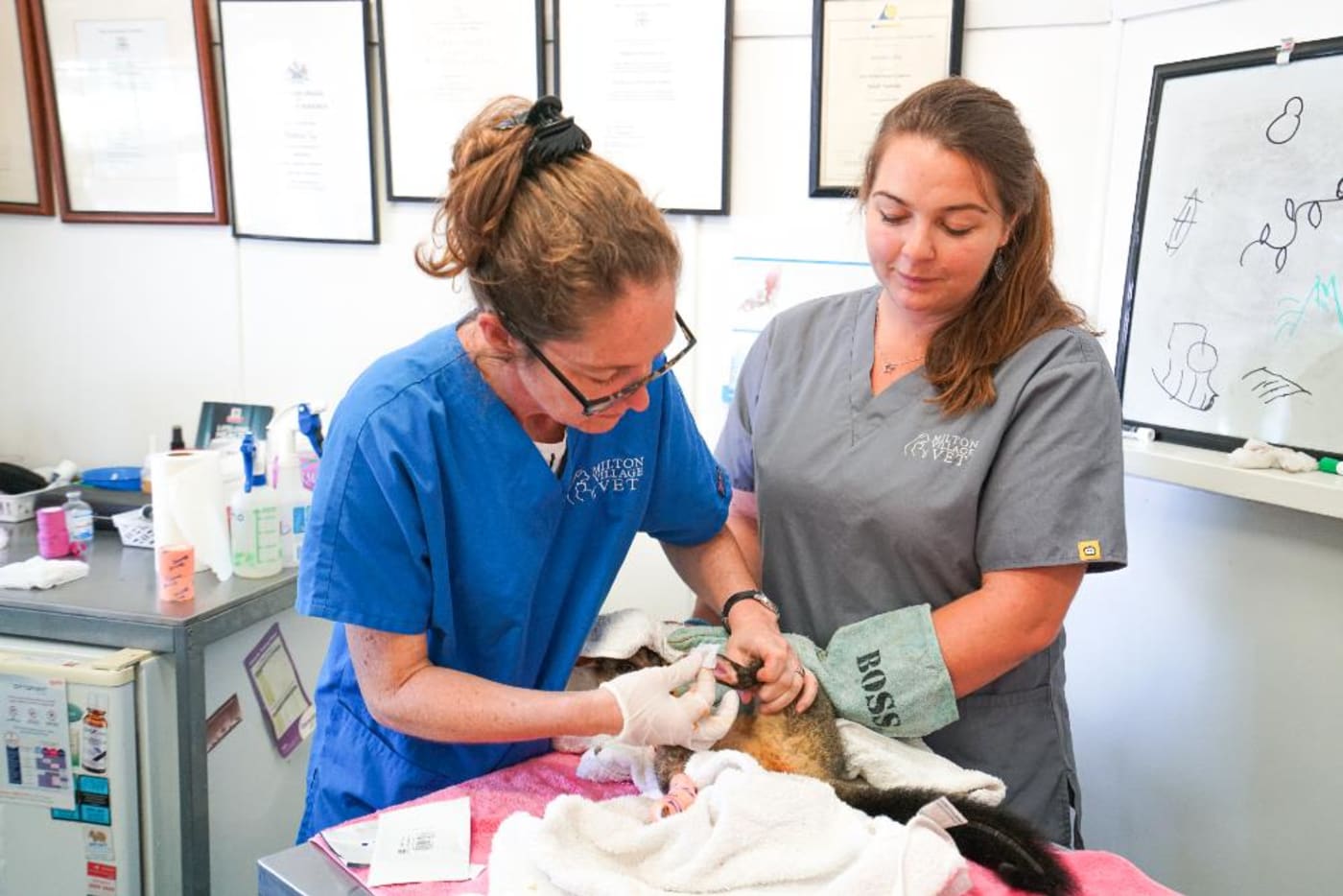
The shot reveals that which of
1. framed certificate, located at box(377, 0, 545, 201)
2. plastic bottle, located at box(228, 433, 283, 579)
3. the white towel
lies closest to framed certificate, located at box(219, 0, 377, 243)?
framed certificate, located at box(377, 0, 545, 201)

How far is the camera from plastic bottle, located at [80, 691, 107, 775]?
1.73 metres

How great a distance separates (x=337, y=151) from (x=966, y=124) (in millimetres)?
1622

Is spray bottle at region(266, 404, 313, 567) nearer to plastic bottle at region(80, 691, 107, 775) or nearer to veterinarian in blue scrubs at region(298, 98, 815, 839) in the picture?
plastic bottle at region(80, 691, 107, 775)

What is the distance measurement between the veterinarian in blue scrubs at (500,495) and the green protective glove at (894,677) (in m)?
0.06

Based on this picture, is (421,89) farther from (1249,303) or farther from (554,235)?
(1249,303)

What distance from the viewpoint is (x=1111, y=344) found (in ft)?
5.98

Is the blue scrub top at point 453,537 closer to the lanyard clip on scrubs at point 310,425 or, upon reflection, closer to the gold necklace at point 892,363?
the gold necklace at point 892,363

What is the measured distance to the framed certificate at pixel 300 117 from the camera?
229cm

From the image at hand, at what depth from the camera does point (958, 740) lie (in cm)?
128

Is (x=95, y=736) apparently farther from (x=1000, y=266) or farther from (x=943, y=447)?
(x=1000, y=266)

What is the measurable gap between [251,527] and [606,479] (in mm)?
1094

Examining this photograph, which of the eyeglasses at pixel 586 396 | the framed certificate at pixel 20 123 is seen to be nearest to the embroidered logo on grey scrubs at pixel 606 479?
the eyeglasses at pixel 586 396

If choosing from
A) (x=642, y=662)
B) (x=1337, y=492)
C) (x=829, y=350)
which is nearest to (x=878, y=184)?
(x=829, y=350)

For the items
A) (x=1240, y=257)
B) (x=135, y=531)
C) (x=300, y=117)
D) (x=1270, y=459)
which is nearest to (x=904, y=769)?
(x=1270, y=459)
